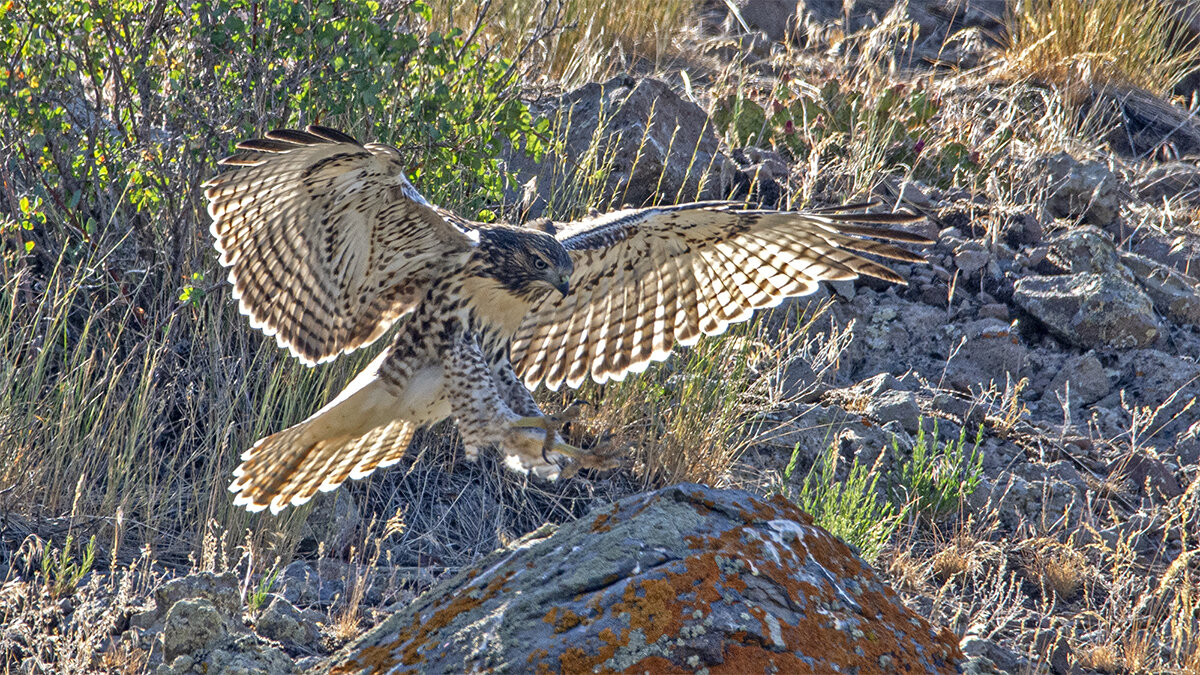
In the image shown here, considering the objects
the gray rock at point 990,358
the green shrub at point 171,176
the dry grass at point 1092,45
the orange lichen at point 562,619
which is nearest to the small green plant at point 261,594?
the green shrub at point 171,176

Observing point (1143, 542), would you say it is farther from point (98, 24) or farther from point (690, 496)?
point (98, 24)

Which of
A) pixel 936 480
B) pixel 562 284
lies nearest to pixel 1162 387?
pixel 936 480

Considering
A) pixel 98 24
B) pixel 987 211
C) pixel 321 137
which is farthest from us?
pixel 987 211

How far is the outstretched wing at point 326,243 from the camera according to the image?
13.0ft

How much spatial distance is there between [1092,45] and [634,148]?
Result: 4.65m

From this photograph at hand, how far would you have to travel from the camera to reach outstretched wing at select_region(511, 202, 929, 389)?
4.36 metres

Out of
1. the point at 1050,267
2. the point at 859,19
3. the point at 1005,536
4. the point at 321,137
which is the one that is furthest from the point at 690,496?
the point at 859,19

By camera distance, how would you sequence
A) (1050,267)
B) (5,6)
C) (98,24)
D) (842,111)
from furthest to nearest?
(842,111) < (1050,267) < (98,24) < (5,6)

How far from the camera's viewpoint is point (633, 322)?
471 centimetres

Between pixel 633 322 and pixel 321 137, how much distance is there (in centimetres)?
161

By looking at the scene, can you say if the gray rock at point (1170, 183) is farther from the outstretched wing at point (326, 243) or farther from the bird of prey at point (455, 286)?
the outstretched wing at point (326, 243)

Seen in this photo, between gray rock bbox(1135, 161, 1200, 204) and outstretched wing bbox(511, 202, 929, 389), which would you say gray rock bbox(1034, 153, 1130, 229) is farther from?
outstretched wing bbox(511, 202, 929, 389)

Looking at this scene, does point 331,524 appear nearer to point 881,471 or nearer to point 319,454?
point 319,454

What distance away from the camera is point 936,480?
205 inches
